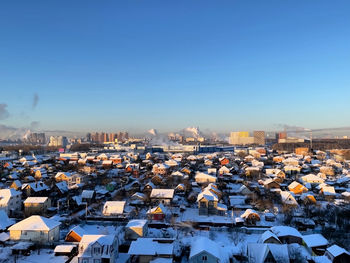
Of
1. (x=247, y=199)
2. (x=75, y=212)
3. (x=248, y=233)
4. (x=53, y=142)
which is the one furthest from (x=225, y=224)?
(x=53, y=142)

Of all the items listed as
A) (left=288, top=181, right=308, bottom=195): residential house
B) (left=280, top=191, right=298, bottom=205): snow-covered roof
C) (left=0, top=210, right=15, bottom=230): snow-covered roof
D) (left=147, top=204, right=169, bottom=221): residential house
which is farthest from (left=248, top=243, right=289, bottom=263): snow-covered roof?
(left=288, top=181, right=308, bottom=195): residential house

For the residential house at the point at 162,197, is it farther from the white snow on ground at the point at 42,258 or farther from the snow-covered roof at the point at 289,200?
the white snow on ground at the point at 42,258

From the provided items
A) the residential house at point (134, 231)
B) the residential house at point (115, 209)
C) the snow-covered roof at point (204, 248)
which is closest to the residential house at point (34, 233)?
the residential house at point (134, 231)

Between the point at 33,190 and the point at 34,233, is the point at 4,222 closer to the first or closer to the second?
the point at 34,233

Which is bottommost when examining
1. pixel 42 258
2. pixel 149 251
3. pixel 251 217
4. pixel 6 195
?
pixel 42 258

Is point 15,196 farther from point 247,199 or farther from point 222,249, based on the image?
point 247,199

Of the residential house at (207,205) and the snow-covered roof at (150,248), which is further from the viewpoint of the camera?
the residential house at (207,205)

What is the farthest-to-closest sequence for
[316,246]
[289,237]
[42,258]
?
[289,237]
[316,246]
[42,258]

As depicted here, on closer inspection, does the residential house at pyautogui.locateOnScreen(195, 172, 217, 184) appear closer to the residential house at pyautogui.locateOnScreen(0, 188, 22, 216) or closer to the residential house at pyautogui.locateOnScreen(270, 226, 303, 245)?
the residential house at pyautogui.locateOnScreen(270, 226, 303, 245)

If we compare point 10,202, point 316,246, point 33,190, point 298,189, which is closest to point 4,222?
point 10,202

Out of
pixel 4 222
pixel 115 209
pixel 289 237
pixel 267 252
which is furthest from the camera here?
pixel 115 209

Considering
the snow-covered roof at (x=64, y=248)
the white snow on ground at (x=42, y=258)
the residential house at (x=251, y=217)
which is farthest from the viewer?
the residential house at (x=251, y=217)
